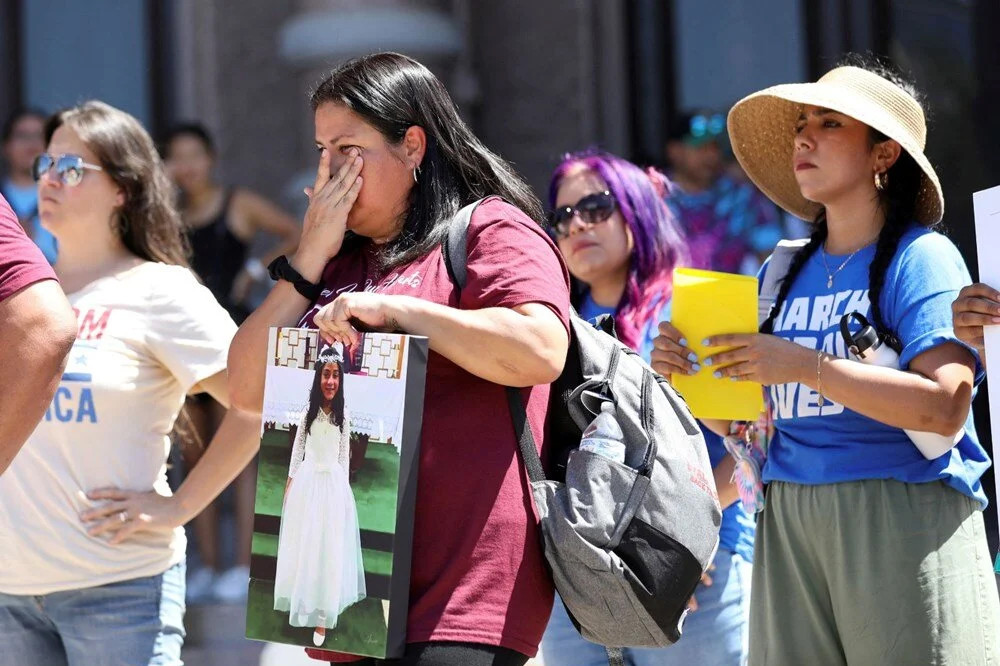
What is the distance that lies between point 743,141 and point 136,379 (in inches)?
65.3

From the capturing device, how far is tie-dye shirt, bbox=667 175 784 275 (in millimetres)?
6188

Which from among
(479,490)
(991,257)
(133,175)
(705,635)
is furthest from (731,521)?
(133,175)

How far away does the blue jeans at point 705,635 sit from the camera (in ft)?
11.6

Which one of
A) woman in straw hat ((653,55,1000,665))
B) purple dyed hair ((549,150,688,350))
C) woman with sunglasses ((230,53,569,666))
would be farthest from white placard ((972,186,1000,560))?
purple dyed hair ((549,150,688,350))

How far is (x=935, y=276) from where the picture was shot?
118 inches

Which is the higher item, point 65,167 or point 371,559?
point 65,167

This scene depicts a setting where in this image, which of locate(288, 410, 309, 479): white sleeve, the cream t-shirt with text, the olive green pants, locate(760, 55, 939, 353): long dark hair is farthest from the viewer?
the cream t-shirt with text

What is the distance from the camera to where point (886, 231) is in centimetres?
312

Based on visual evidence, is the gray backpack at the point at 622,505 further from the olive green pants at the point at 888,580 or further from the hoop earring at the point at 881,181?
the hoop earring at the point at 881,181

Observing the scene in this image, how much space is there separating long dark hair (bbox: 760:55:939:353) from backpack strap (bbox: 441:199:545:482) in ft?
2.89

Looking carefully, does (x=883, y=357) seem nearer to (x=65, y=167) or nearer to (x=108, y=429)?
(x=108, y=429)

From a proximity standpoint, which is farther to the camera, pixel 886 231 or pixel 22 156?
pixel 22 156

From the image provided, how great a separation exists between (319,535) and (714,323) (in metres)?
1.09

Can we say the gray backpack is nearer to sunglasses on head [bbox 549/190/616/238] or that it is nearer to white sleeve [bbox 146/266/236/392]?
white sleeve [bbox 146/266/236/392]
